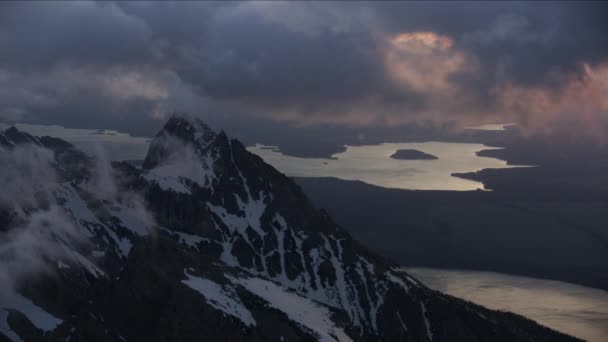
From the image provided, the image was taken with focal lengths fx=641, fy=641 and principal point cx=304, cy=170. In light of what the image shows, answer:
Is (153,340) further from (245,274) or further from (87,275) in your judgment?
(245,274)

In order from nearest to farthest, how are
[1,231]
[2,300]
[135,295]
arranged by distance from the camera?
[2,300]
[135,295]
[1,231]

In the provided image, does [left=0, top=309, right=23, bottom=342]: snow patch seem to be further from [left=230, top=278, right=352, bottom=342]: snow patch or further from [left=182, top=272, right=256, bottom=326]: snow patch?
[left=230, top=278, right=352, bottom=342]: snow patch

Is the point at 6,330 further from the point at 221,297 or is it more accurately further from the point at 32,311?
the point at 221,297

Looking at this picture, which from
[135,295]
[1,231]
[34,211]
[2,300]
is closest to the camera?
[2,300]

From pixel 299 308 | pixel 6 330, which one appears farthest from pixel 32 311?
pixel 299 308

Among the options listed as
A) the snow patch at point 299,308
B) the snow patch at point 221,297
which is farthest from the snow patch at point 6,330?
the snow patch at point 299,308

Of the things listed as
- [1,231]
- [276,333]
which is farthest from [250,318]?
[1,231]

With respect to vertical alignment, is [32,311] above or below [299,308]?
below

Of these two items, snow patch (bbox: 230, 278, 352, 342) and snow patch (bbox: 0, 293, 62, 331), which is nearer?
snow patch (bbox: 0, 293, 62, 331)

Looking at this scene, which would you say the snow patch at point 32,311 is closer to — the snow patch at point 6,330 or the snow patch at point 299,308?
the snow patch at point 6,330

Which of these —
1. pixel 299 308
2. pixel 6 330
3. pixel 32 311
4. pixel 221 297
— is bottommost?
pixel 6 330

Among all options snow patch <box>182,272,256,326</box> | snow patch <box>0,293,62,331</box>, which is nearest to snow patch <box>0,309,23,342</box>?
snow patch <box>0,293,62,331</box>
